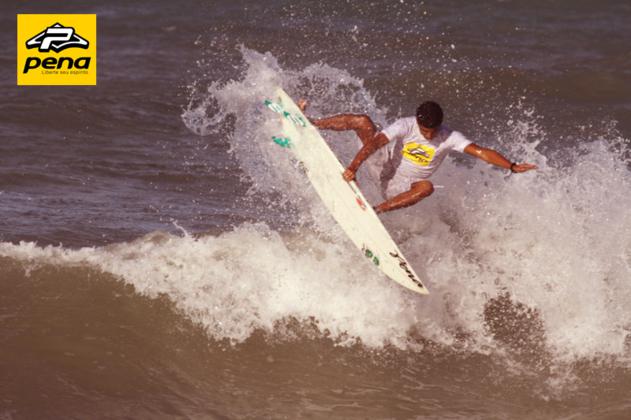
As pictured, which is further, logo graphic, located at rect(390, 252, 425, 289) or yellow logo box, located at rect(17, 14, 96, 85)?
yellow logo box, located at rect(17, 14, 96, 85)

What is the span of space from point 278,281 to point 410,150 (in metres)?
1.60

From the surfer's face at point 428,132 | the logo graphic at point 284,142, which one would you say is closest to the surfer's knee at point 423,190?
the surfer's face at point 428,132

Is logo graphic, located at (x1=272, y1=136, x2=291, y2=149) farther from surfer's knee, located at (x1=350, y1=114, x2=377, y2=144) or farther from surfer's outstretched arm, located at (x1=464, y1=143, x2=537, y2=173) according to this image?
surfer's outstretched arm, located at (x1=464, y1=143, x2=537, y2=173)

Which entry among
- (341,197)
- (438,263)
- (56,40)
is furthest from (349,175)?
(56,40)

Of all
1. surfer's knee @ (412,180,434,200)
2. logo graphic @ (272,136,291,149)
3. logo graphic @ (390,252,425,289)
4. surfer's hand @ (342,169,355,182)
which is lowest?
logo graphic @ (390,252,425,289)

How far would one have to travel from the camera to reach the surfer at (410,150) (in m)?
7.75

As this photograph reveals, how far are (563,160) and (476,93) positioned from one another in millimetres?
3758

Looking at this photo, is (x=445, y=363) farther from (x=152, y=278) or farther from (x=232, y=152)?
(x=232, y=152)

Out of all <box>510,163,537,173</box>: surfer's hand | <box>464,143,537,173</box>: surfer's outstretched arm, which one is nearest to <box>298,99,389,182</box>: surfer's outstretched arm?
<box>464,143,537,173</box>: surfer's outstretched arm

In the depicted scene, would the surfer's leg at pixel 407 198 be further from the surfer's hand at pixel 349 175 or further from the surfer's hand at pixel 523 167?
the surfer's hand at pixel 523 167

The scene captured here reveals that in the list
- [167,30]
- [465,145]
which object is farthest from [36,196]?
[167,30]

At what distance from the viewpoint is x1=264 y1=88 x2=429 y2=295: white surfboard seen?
7695mm

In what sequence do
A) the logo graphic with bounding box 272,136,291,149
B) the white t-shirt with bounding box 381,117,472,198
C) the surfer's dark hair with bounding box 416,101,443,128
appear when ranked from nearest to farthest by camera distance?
the surfer's dark hair with bounding box 416,101,443,128 → the white t-shirt with bounding box 381,117,472,198 → the logo graphic with bounding box 272,136,291,149

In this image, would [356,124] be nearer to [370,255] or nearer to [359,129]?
[359,129]
